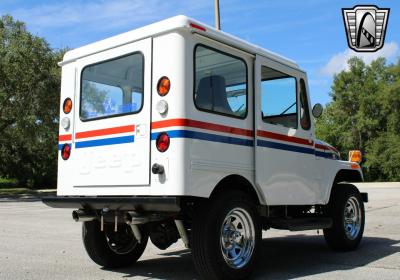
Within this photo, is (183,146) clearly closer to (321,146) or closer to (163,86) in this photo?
(163,86)

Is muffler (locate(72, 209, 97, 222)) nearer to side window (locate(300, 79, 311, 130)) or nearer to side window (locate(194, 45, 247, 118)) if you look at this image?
side window (locate(194, 45, 247, 118))

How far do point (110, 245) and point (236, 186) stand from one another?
1.97 m

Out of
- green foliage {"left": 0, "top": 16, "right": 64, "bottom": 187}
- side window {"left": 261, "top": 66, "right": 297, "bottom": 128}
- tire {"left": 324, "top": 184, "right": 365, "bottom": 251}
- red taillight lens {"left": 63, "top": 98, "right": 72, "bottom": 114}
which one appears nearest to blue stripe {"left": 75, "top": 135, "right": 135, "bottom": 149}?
red taillight lens {"left": 63, "top": 98, "right": 72, "bottom": 114}

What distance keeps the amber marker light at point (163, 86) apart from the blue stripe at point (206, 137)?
0.45 meters

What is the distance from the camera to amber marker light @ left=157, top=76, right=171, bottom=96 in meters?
5.71

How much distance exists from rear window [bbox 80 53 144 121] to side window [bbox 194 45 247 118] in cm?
68

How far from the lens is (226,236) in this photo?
591 centimetres

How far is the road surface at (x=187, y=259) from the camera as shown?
647 centimetres

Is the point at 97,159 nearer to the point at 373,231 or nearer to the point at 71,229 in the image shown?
the point at 71,229

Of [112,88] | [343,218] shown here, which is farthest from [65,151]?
[343,218]

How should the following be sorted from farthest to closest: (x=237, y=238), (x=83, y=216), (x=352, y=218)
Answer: (x=352, y=218) → (x=83, y=216) → (x=237, y=238)

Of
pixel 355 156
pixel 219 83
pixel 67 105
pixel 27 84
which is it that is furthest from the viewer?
pixel 27 84

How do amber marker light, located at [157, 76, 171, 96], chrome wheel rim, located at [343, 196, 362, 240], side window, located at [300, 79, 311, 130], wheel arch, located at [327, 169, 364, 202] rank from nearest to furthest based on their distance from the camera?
amber marker light, located at [157, 76, 171, 96]
side window, located at [300, 79, 311, 130]
chrome wheel rim, located at [343, 196, 362, 240]
wheel arch, located at [327, 169, 364, 202]

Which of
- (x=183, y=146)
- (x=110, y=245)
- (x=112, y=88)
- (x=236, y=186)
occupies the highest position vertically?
(x=112, y=88)
